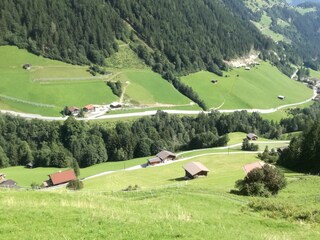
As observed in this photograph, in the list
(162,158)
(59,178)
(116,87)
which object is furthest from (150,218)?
(116,87)

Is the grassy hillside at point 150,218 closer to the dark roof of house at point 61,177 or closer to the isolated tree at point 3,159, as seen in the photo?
the dark roof of house at point 61,177

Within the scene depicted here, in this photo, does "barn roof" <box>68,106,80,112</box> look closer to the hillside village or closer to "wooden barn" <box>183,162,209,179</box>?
the hillside village

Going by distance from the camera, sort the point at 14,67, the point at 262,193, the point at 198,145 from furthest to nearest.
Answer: the point at 14,67
the point at 198,145
the point at 262,193

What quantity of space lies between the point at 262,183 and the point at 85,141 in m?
104

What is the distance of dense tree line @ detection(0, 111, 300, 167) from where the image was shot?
13600 cm

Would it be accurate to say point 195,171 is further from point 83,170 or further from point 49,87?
Result: point 49,87

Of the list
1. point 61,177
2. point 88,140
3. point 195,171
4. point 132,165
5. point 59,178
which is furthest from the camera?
point 88,140

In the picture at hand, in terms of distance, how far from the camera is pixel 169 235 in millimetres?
20438

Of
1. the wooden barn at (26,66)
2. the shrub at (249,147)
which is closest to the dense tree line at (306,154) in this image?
the shrub at (249,147)

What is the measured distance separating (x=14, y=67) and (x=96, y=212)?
569ft

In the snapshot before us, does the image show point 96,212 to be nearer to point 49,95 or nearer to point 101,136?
point 101,136

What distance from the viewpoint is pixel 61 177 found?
10606 centimetres

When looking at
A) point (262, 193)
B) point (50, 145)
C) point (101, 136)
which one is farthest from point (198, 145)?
point (262, 193)

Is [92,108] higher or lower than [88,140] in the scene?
higher
